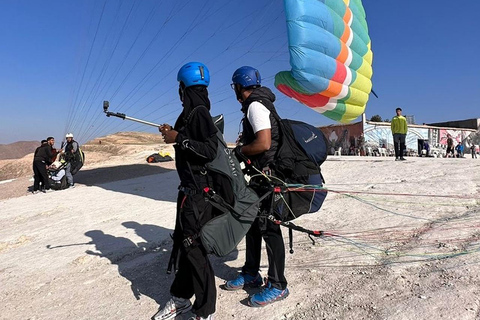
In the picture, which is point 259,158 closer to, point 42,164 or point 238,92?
Answer: point 238,92

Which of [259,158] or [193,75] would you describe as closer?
[193,75]

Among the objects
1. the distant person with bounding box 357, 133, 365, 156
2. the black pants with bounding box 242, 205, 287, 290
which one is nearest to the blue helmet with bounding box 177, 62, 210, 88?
the black pants with bounding box 242, 205, 287, 290

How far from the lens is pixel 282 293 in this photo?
2730mm

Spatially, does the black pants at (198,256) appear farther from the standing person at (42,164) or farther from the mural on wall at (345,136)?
the mural on wall at (345,136)

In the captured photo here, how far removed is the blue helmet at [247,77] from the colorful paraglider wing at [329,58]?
5.08 metres

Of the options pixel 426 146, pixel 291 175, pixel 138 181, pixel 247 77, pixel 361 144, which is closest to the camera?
pixel 291 175

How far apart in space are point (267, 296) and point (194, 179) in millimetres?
1099

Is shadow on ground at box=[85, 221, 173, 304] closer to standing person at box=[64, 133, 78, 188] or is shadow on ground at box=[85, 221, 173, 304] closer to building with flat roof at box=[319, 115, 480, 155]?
standing person at box=[64, 133, 78, 188]

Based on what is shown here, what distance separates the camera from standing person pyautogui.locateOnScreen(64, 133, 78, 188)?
11.8 m

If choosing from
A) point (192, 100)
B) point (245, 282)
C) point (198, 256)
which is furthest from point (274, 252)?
point (192, 100)

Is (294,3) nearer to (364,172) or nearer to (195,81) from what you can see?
(364,172)

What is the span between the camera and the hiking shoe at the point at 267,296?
267cm

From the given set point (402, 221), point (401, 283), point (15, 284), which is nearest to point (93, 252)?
point (15, 284)

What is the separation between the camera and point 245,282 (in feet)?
10.2
